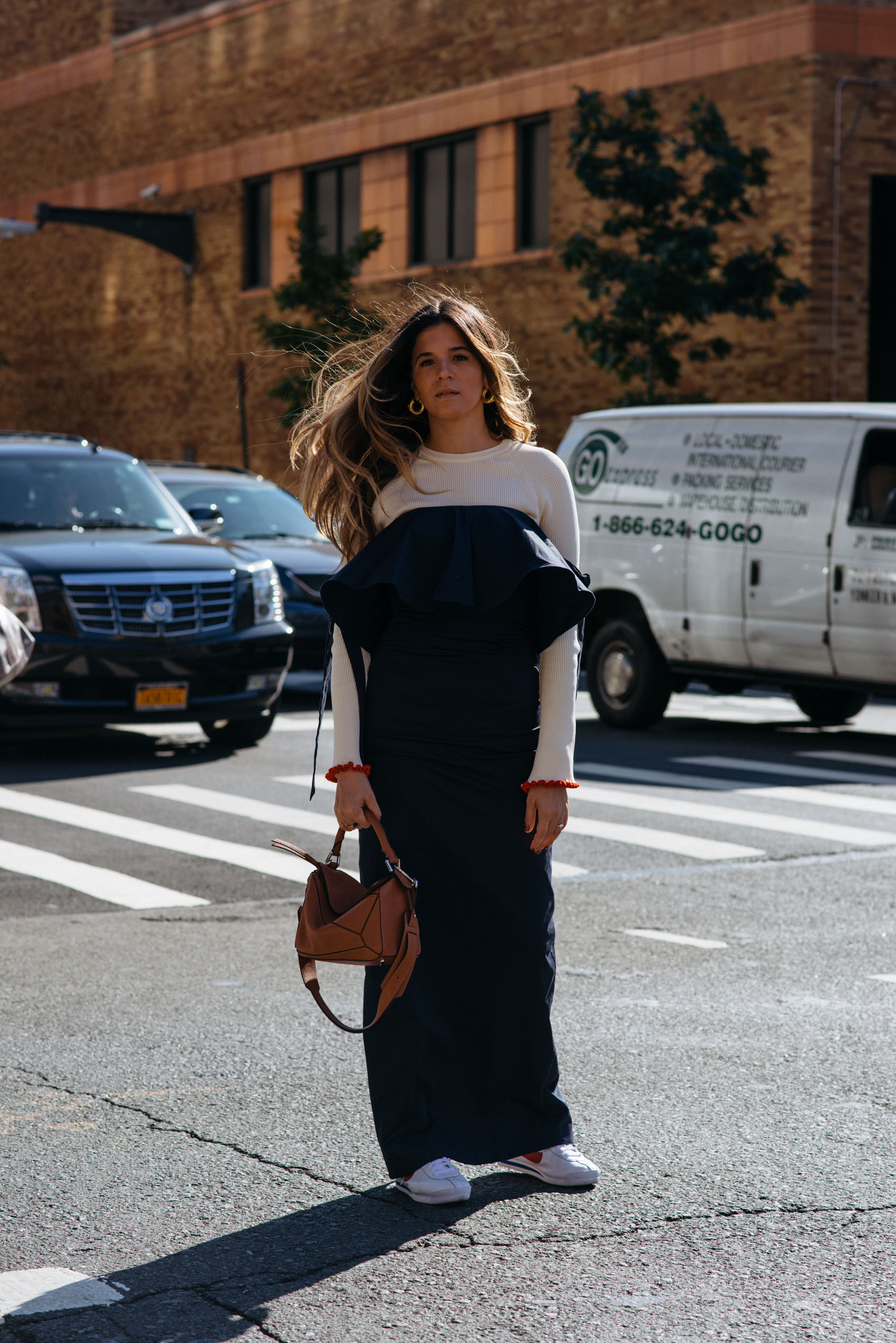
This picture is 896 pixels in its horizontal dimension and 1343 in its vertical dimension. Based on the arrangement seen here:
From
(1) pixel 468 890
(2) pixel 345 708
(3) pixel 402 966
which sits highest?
(2) pixel 345 708

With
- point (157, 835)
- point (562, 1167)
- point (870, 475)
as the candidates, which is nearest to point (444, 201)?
point (870, 475)

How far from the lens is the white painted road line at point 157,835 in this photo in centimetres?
858

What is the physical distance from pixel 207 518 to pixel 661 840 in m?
5.86

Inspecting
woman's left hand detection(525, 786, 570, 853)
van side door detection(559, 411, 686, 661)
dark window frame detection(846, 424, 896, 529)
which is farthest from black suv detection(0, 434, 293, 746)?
woman's left hand detection(525, 786, 570, 853)

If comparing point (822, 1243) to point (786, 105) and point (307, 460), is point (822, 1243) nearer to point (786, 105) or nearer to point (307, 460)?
point (307, 460)

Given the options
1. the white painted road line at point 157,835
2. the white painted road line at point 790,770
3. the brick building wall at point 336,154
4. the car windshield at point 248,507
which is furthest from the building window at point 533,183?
the white painted road line at point 157,835

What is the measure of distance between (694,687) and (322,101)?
16705 millimetres

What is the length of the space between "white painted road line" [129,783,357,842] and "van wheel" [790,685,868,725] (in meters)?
5.38

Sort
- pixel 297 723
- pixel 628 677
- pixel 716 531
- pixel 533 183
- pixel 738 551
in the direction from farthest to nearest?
pixel 533 183 → pixel 297 723 → pixel 628 677 → pixel 716 531 → pixel 738 551

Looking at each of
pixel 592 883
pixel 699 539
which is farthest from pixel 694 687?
pixel 592 883

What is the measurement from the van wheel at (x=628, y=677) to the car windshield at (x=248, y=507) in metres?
3.13

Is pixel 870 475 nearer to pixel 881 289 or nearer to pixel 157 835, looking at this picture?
pixel 157 835

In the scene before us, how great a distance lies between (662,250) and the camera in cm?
2091

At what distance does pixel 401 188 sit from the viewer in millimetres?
29672
